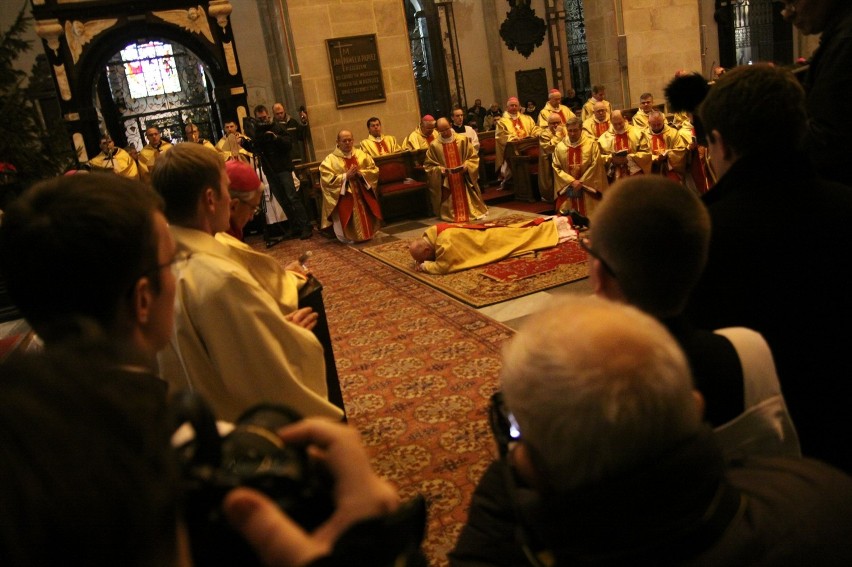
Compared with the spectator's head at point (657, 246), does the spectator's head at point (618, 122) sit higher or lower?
lower

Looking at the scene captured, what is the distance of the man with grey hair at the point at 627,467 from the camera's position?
82 cm

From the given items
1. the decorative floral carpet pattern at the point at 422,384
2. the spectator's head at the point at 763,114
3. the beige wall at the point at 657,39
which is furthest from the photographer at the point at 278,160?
the spectator's head at the point at 763,114

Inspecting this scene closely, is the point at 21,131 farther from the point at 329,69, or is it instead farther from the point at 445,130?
the point at 329,69

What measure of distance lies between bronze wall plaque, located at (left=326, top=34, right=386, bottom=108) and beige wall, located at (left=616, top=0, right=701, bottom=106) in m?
4.83

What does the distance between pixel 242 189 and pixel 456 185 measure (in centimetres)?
774

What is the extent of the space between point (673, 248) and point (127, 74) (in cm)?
1411

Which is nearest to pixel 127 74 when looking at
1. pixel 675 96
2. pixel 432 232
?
pixel 432 232

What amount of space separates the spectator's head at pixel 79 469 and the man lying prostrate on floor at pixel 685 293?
930 mm

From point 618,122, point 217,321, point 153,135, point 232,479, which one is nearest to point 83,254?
point 232,479

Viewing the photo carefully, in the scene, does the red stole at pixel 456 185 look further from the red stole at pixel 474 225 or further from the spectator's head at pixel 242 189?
the spectator's head at pixel 242 189

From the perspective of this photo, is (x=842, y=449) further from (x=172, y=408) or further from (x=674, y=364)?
(x=172, y=408)

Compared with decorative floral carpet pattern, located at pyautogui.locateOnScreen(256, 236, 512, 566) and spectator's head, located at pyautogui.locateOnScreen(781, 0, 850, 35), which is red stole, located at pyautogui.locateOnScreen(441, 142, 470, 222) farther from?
spectator's head, located at pyautogui.locateOnScreen(781, 0, 850, 35)

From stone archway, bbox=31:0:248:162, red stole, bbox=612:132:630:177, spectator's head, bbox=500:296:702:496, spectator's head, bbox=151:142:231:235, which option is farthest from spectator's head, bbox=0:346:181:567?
stone archway, bbox=31:0:248:162

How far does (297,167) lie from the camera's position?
11094mm
